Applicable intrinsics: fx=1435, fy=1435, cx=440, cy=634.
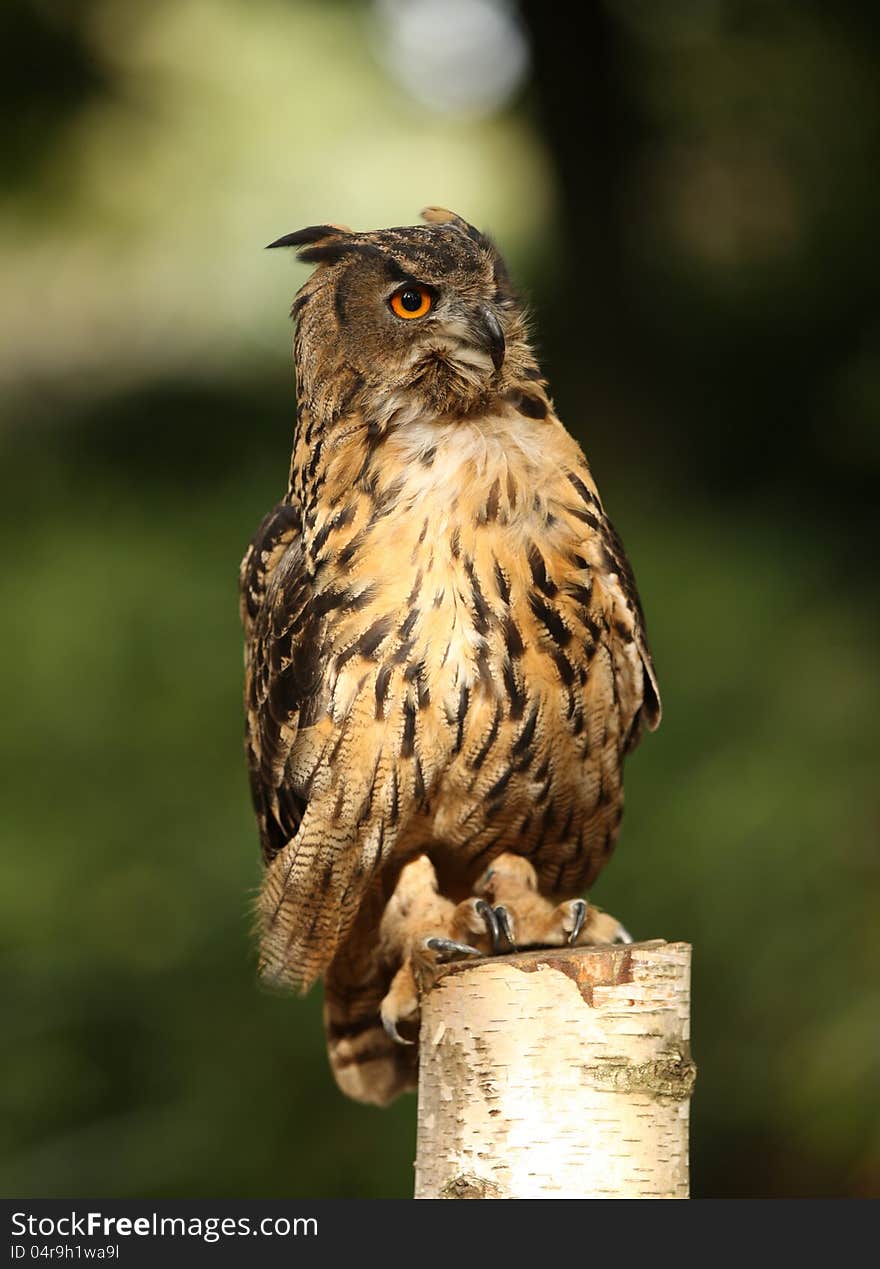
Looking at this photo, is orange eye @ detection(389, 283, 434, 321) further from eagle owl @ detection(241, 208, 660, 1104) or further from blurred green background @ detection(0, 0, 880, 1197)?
blurred green background @ detection(0, 0, 880, 1197)

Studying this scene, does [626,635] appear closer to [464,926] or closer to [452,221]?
[464,926]

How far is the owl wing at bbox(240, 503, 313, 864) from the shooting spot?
1735mm

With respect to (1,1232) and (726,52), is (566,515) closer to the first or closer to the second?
(1,1232)

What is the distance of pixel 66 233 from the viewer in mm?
4090

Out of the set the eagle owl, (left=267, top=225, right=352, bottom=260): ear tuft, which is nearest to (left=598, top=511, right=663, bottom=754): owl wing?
the eagle owl

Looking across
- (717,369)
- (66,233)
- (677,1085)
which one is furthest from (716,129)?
(677,1085)

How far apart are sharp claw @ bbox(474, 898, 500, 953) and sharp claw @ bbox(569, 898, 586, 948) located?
8cm

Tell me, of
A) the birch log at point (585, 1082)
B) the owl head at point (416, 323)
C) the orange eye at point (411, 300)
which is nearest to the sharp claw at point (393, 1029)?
the birch log at point (585, 1082)

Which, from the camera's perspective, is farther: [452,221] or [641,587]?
[641,587]

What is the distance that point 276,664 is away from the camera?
178 cm

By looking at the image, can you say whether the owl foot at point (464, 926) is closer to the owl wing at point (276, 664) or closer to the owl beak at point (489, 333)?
the owl wing at point (276, 664)

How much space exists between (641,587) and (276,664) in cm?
166

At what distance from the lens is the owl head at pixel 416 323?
5.16ft

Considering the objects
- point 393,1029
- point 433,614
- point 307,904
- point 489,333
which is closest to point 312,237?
point 489,333
